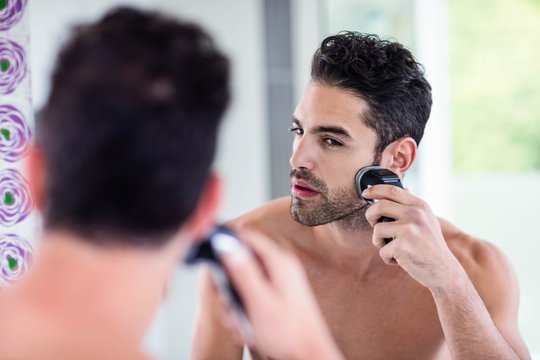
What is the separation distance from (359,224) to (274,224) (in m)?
0.24

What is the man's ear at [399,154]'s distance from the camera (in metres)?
1.85

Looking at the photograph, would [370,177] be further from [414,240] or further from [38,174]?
[38,174]

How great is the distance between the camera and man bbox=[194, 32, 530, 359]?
166 centimetres

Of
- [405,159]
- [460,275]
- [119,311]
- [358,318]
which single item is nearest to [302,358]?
[119,311]

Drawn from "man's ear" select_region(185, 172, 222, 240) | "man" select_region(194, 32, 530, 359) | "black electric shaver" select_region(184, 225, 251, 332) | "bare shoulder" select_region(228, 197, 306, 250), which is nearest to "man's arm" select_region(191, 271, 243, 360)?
"man" select_region(194, 32, 530, 359)

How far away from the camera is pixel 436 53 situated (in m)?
3.69

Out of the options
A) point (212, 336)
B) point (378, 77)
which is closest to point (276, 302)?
point (212, 336)

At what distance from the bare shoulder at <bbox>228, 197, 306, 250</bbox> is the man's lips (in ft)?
0.61

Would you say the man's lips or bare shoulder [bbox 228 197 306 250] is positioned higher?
the man's lips

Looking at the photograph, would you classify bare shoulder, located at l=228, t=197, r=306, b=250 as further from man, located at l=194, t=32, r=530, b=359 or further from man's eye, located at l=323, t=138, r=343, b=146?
man's eye, located at l=323, t=138, r=343, b=146

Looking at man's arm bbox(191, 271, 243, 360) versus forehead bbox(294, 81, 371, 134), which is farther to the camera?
forehead bbox(294, 81, 371, 134)

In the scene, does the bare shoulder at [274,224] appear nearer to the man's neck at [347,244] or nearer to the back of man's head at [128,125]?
the man's neck at [347,244]

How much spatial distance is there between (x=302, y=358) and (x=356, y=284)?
1.03 m

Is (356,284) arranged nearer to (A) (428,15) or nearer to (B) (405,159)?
(B) (405,159)
